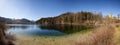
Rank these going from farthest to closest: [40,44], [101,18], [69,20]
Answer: [69,20] → [101,18] → [40,44]

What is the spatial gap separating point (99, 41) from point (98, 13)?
34.1 ft

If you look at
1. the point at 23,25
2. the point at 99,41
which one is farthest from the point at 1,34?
the point at 23,25

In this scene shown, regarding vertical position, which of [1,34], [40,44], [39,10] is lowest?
[40,44]

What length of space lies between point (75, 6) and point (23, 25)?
18.3 feet

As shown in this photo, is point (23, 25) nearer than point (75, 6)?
No

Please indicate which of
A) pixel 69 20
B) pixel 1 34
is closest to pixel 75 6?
pixel 69 20

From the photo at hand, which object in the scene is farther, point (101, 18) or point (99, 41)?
point (101, 18)

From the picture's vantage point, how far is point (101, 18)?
835 inches

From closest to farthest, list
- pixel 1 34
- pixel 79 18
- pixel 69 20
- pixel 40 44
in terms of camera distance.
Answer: pixel 1 34, pixel 40 44, pixel 79 18, pixel 69 20

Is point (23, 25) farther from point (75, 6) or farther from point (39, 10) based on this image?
point (75, 6)

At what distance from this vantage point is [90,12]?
22.7m

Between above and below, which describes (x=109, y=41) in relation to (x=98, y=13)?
below

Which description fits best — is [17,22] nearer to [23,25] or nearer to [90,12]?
[23,25]

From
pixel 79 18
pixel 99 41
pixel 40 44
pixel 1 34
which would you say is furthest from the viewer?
pixel 79 18
